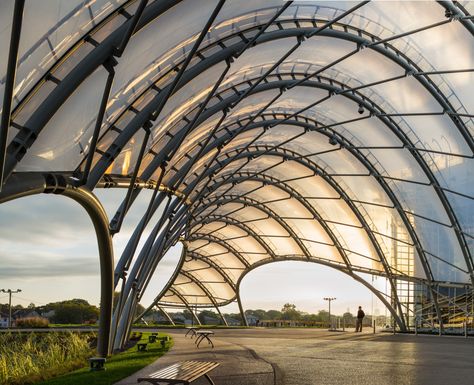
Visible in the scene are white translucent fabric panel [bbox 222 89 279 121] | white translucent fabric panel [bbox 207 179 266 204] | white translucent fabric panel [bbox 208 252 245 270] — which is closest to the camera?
white translucent fabric panel [bbox 222 89 279 121]

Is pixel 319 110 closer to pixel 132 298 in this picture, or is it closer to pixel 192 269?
pixel 132 298

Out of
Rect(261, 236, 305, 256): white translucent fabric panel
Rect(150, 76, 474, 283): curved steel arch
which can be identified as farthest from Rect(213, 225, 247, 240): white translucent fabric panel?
Rect(150, 76, 474, 283): curved steel arch

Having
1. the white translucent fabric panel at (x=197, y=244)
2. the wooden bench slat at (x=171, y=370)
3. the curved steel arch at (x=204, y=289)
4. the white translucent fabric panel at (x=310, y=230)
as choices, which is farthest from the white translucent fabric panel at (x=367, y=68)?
the curved steel arch at (x=204, y=289)

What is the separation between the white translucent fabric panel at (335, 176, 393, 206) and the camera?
48.5 m

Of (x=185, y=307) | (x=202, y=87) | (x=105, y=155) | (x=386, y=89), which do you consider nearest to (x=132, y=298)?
(x=202, y=87)

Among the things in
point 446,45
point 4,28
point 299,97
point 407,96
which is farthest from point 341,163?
point 4,28

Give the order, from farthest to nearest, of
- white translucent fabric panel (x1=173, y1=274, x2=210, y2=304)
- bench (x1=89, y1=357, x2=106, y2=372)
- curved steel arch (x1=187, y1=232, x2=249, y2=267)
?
1. white translucent fabric panel (x1=173, y1=274, x2=210, y2=304)
2. curved steel arch (x1=187, y1=232, x2=249, y2=267)
3. bench (x1=89, y1=357, x2=106, y2=372)

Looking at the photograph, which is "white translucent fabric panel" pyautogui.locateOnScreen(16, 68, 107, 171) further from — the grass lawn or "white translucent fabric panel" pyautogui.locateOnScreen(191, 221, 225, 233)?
"white translucent fabric panel" pyautogui.locateOnScreen(191, 221, 225, 233)

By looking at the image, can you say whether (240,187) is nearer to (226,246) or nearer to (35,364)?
(226,246)

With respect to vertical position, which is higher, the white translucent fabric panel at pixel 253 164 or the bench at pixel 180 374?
the white translucent fabric panel at pixel 253 164

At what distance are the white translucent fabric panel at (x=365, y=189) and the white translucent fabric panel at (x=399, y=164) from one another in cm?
289

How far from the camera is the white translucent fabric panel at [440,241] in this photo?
46.2 m

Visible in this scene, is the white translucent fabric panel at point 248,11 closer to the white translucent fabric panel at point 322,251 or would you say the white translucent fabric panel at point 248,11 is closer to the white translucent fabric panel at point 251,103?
the white translucent fabric panel at point 251,103

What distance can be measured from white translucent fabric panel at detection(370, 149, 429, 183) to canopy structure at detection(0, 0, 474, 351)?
0.54 feet
